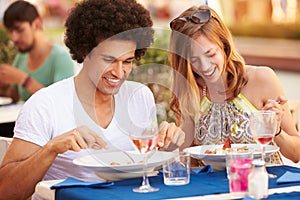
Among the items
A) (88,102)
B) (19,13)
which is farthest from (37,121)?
(19,13)

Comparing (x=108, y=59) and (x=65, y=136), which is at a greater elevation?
(x=108, y=59)

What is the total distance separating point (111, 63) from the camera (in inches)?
100

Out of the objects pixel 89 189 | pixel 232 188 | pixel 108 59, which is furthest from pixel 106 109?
pixel 232 188

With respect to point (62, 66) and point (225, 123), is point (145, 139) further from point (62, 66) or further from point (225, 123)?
point (62, 66)

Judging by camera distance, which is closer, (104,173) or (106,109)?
(104,173)

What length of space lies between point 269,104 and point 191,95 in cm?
53

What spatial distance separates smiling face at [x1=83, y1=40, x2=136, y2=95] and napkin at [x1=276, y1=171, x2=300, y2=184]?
2.19 feet

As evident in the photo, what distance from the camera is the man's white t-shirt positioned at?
8.20 feet

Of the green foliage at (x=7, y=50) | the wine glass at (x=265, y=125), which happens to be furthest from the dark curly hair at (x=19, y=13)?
the wine glass at (x=265, y=125)

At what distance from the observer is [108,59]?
2.55 metres

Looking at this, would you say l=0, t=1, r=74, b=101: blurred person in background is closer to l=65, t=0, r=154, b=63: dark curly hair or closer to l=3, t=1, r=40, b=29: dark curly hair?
l=3, t=1, r=40, b=29: dark curly hair

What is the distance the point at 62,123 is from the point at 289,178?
816mm

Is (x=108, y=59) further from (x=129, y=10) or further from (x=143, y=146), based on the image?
(x=143, y=146)

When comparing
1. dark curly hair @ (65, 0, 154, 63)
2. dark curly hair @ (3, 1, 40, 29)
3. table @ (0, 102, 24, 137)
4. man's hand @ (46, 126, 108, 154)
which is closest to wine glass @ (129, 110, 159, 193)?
man's hand @ (46, 126, 108, 154)
